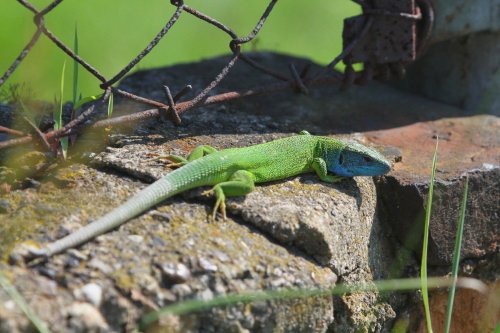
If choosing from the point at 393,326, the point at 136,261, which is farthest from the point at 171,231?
the point at 393,326

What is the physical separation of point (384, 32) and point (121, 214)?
6.54 ft

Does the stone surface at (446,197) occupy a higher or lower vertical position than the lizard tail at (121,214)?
lower

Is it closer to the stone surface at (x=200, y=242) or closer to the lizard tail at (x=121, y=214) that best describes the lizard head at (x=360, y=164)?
the stone surface at (x=200, y=242)

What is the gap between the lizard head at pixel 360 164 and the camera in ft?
10.3

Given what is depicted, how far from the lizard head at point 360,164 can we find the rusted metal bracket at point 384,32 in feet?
2.52

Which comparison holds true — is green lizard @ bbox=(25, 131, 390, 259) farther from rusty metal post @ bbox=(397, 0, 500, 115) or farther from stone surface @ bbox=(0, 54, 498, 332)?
rusty metal post @ bbox=(397, 0, 500, 115)

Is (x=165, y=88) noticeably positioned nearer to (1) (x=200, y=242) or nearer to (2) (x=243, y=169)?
(2) (x=243, y=169)

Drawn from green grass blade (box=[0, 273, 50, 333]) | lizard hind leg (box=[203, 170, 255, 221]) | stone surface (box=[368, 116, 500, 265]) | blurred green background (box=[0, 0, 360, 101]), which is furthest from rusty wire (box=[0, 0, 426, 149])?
blurred green background (box=[0, 0, 360, 101])

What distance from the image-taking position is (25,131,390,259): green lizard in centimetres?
235

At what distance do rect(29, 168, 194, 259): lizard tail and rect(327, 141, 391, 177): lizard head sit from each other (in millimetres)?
794

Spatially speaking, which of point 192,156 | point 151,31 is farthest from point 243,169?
point 151,31

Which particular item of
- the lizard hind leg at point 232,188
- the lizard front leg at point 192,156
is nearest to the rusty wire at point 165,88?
the lizard front leg at point 192,156

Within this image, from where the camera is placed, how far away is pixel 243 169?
116 inches

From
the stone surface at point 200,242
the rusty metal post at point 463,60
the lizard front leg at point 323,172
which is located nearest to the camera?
the stone surface at point 200,242
